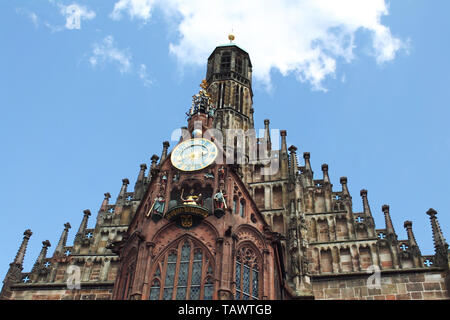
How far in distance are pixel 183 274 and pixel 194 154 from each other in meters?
7.88

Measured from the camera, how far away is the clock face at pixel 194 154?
99.5ft

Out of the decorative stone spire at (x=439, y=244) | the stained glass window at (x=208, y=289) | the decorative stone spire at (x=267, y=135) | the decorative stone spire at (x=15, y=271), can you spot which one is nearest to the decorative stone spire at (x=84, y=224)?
the decorative stone spire at (x=15, y=271)

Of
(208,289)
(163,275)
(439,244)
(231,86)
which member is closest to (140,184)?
(231,86)

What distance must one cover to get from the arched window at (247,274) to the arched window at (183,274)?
1.63 m

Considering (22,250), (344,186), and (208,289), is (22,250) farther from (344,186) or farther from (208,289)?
(344,186)

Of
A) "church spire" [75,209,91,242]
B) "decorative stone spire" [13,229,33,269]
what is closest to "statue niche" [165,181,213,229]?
"church spire" [75,209,91,242]

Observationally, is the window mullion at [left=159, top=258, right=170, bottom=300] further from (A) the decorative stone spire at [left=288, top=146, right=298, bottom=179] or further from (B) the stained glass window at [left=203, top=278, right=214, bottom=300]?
(A) the decorative stone spire at [left=288, top=146, right=298, bottom=179]

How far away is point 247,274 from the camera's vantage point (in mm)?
27109

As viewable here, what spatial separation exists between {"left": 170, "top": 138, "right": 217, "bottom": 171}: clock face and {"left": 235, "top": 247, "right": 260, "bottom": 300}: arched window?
19.0 ft

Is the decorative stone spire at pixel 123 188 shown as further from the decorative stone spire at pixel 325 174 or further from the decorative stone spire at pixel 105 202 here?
the decorative stone spire at pixel 325 174
